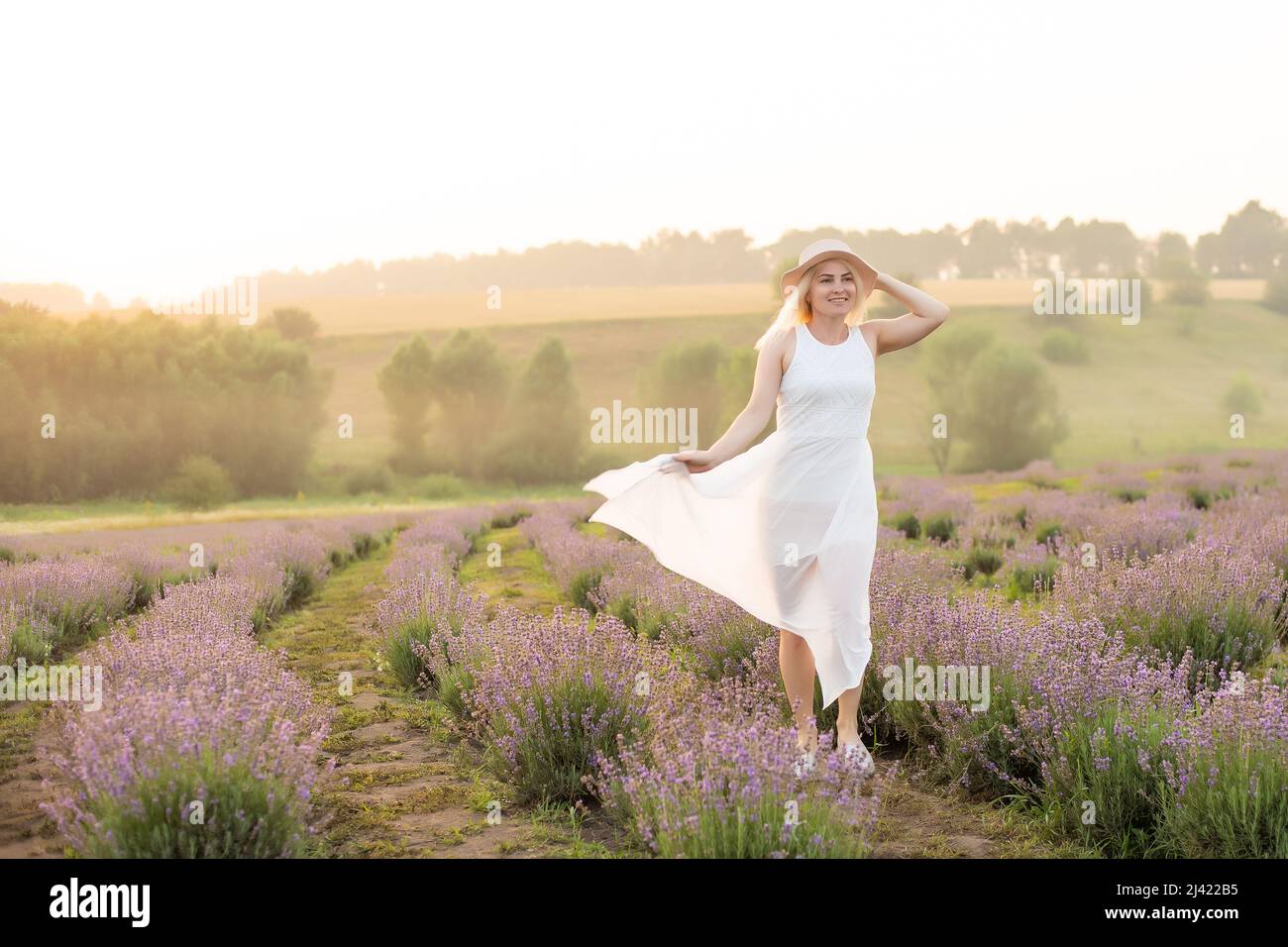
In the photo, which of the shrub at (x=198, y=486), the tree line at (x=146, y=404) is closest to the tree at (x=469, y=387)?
the tree line at (x=146, y=404)

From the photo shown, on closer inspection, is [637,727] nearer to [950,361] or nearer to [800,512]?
[800,512]

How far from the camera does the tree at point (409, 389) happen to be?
52.9 m

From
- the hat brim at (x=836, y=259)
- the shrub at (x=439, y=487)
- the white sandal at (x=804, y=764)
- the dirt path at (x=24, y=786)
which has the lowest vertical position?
the shrub at (x=439, y=487)

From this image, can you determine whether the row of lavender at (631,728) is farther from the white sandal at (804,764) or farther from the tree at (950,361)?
the tree at (950,361)

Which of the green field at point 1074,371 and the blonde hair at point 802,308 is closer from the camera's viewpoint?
the blonde hair at point 802,308

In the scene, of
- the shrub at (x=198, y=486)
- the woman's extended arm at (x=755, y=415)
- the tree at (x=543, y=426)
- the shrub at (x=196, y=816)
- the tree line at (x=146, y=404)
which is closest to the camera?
the shrub at (x=196, y=816)

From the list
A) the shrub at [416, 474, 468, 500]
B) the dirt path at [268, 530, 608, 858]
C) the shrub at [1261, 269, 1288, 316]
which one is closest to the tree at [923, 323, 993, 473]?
the shrub at [416, 474, 468, 500]

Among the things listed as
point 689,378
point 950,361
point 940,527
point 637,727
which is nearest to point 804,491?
point 637,727

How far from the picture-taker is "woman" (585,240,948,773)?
4.19 meters

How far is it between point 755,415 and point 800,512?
1.58 feet

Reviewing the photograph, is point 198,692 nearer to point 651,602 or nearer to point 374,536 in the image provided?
point 651,602

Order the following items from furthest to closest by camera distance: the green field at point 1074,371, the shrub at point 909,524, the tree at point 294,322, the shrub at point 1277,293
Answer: the shrub at point 1277,293, the tree at point 294,322, the green field at point 1074,371, the shrub at point 909,524

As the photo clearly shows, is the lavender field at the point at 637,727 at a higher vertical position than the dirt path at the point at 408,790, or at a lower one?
higher
